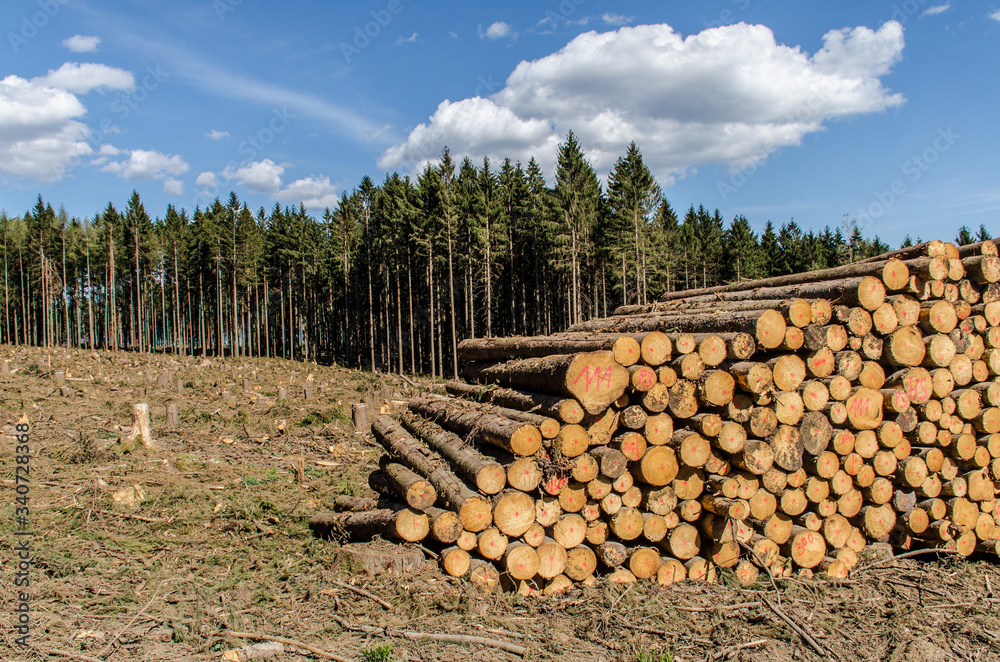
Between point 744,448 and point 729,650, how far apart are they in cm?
207

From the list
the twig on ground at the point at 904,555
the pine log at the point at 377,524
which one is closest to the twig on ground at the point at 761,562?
the twig on ground at the point at 904,555

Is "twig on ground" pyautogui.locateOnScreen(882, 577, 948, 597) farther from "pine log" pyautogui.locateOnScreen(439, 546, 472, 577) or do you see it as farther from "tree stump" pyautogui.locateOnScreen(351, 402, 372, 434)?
"tree stump" pyautogui.locateOnScreen(351, 402, 372, 434)

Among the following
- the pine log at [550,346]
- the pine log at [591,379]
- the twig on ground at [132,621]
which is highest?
the pine log at [550,346]

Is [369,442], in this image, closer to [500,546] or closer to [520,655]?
[500,546]

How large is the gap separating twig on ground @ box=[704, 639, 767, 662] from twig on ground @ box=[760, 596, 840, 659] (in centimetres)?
38

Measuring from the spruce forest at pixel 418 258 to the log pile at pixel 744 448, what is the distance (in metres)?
28.5

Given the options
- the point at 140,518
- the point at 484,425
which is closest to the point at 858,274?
the point at 484,425

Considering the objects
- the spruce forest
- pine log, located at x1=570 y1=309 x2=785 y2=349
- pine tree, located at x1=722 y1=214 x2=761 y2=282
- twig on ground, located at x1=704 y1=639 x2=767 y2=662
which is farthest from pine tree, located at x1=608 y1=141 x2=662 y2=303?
twig on ground, located at x1=704 y1=639 x2=767 y2=662

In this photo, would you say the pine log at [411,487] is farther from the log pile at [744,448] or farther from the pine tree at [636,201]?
the pine tree at [636,201]

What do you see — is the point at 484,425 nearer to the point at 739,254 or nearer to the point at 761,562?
the point at 761,562

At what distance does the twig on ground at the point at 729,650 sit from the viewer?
501cm

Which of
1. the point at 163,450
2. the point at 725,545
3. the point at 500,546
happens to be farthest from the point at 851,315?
the point at 163,450

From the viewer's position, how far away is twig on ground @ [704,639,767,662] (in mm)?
5012

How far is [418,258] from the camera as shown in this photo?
44188mm
